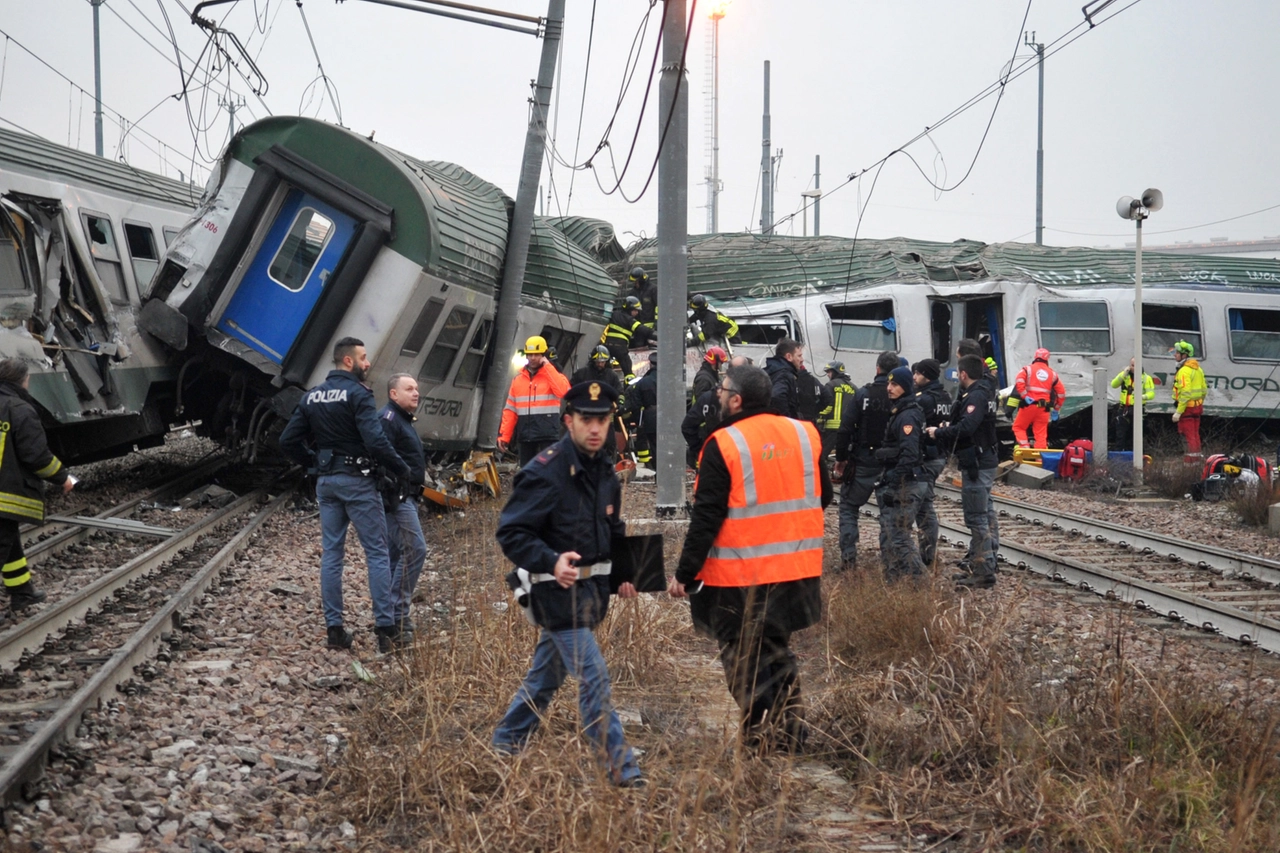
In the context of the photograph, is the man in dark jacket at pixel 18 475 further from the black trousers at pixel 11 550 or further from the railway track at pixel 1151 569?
the railway track at pixel 1151 569

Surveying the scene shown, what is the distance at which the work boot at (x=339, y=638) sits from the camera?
6.57 m

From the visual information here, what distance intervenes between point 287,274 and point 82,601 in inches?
194

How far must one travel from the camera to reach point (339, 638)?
658cm

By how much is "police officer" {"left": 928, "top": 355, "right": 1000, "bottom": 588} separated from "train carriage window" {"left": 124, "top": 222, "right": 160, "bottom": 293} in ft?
29.6

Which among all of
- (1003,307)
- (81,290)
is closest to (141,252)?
(81,290)

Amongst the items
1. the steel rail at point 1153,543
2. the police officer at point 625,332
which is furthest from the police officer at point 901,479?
the police officer at point 625,332

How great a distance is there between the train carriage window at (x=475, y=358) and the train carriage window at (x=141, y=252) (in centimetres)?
353

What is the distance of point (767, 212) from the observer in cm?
3756

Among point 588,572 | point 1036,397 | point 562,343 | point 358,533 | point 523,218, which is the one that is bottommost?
point 358,533

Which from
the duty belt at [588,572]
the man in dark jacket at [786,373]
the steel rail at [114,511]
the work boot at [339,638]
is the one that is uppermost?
the man in dark jacket at [786,373]

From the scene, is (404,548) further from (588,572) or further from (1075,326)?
(1075,326)

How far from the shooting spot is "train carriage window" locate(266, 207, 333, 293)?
11.2 meters

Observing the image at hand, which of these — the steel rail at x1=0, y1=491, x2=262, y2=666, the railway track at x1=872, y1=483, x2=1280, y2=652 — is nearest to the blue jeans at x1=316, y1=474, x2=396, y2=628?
the steel rail at x1=0, y1=491, x2=262, y2=666

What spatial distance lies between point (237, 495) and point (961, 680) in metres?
10.2
